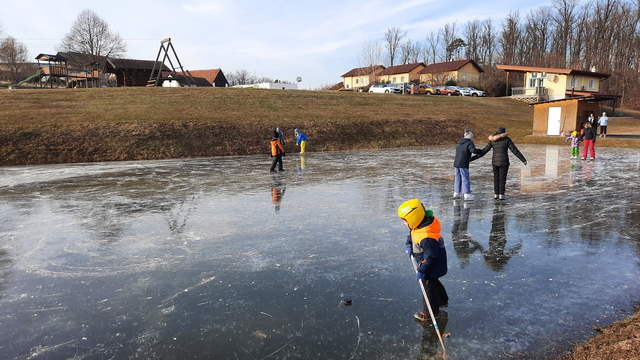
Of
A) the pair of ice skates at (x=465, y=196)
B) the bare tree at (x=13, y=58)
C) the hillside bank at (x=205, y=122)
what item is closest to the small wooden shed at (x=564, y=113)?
the hillside bank at (x=205, y=122)

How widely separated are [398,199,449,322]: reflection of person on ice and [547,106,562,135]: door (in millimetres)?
27977

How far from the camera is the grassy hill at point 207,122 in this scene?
2205 cm

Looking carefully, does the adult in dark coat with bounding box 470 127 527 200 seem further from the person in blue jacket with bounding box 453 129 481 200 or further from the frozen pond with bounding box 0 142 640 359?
the frozen pond with bounding box 0 142 640 359

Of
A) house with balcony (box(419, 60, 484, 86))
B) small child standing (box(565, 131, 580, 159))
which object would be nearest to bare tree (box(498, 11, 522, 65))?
house with balcony (box(419, 60, 484, 86))

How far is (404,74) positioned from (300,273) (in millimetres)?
73848

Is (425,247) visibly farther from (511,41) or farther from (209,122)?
(511,41)

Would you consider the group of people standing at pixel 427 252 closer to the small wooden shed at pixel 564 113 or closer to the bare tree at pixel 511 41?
the small wooden shed at pixel 564 113

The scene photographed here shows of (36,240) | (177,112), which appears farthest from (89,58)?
(36,240)

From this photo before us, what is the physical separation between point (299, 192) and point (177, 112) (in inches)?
774

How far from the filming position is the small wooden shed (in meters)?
26.8

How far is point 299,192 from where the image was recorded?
1134 centimetres

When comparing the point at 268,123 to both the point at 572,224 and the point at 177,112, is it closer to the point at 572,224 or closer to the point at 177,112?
the point at 177,112

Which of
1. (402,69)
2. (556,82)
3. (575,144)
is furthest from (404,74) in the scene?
(575,144)

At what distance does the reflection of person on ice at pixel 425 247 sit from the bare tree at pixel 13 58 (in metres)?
77.9
